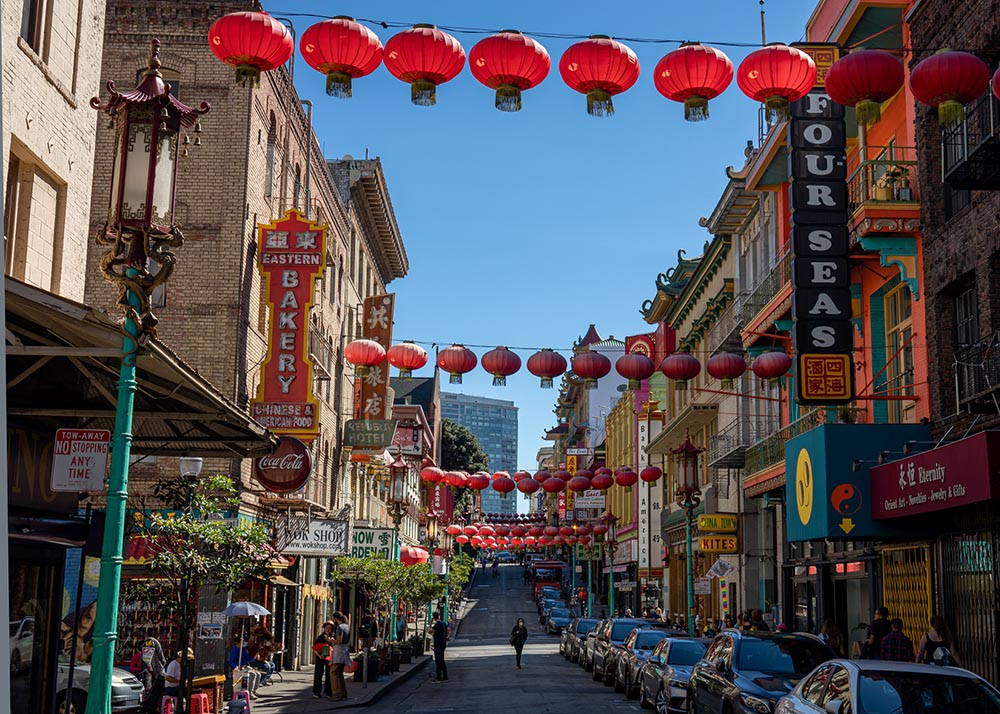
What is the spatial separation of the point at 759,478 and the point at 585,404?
83947 millimetres

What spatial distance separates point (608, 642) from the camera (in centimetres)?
3066

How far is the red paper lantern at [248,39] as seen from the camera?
12484mm

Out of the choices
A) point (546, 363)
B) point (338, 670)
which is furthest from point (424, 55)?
point (338, 670)

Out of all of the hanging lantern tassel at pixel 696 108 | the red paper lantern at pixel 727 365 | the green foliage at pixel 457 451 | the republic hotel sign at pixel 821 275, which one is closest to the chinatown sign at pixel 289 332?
the red paper lantern at pixel 727 365

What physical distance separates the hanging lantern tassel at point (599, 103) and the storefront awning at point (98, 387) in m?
5.13

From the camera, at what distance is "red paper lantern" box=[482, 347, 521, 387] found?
2425 centimetres

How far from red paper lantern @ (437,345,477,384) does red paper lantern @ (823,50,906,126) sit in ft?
40.1

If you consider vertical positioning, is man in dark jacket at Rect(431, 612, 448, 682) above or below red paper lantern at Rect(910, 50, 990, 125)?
below

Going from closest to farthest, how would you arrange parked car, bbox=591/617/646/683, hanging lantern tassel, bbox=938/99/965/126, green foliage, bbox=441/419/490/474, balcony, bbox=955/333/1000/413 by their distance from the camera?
hanging lantern tassel, bbox=938/99/965/126, balcony, bbox=955/333/1000/413, parked car, bbox=591/617/646/683, green foliage, bbox=441/419/490/474

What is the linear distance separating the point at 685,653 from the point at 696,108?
11917mm

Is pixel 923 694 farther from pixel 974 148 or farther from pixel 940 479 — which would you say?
pixel 974 148

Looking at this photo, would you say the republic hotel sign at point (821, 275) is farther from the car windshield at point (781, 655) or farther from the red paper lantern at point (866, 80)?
the red paper lantern at point (866, 80)

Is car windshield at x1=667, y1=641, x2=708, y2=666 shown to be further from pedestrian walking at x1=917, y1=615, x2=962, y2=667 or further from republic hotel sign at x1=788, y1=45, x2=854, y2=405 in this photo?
pedestrian walking at x1=917, y1=615, x2=962, y2=667

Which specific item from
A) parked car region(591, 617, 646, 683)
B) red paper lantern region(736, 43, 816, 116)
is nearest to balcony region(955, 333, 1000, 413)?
red paper lantern region(736, 43, 816, 116)
